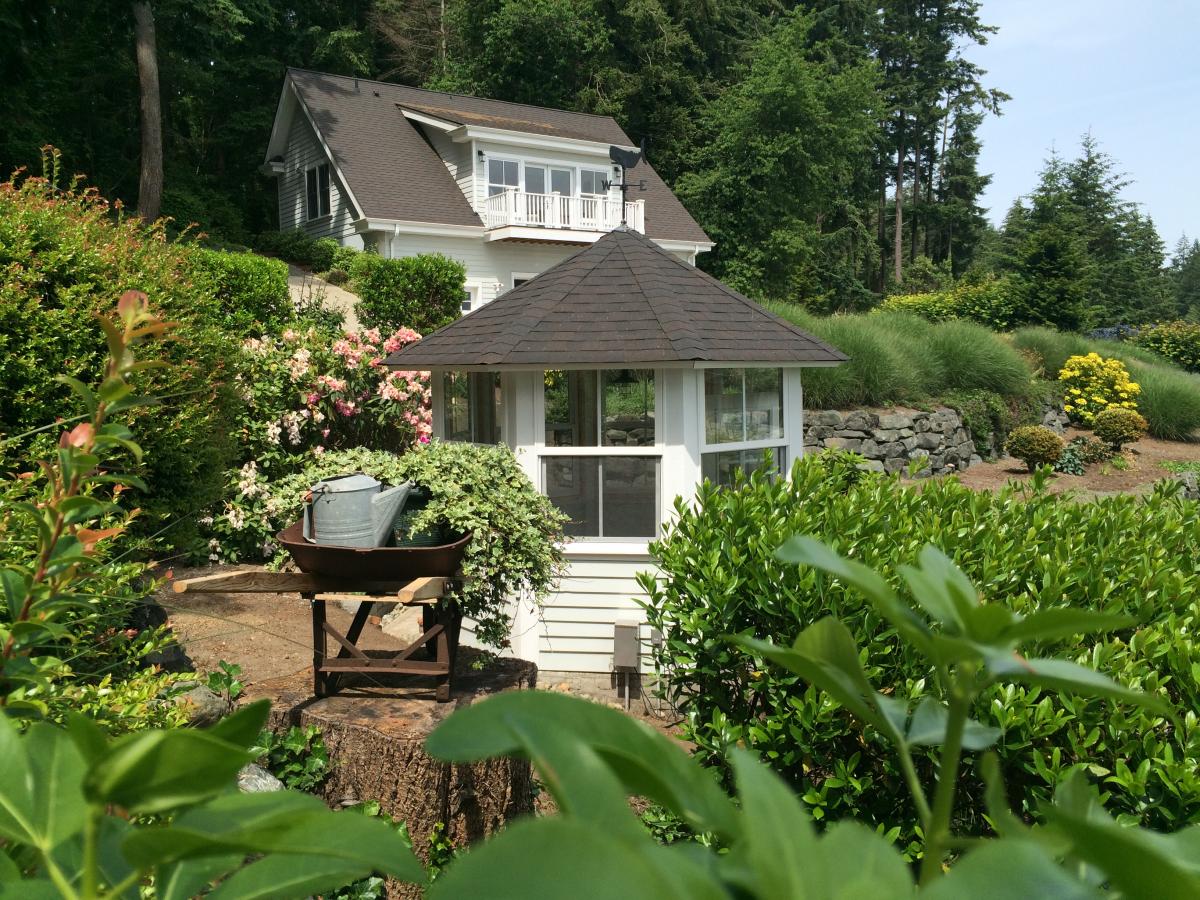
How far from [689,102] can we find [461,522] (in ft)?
111

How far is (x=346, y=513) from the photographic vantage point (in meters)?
4.91

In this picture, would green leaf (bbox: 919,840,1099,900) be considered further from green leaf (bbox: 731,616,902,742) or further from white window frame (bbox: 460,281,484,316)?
white window frame (bbox: 460,281,484,316)

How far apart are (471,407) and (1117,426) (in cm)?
1346

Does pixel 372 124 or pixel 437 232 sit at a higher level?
pixel 372 124

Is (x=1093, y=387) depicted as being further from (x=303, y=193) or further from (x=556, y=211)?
(x=303, y=193)

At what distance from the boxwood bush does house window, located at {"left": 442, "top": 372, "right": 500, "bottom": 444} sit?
165 inches

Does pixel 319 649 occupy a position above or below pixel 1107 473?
below

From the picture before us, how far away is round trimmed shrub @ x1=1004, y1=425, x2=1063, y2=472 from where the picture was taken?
1549 centimetres

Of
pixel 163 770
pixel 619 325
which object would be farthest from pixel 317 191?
pixel 163 770

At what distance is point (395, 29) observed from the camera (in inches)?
1430

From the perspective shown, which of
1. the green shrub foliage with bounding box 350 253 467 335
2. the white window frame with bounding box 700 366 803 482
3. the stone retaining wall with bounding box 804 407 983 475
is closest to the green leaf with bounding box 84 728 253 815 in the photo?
the white window frame with bounding box 700 366 803 482

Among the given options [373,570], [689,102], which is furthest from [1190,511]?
[689,102]

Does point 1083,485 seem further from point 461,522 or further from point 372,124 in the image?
point 372,124

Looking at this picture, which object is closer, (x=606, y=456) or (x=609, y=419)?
(x=606, y=456)
